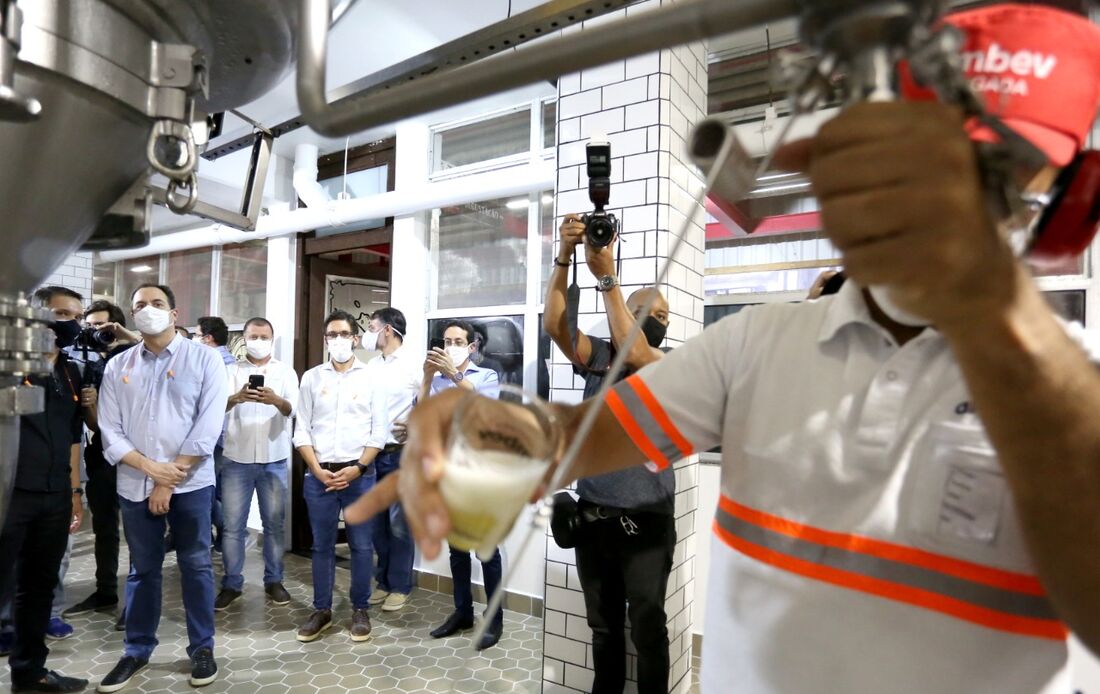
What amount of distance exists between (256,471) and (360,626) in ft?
4.03

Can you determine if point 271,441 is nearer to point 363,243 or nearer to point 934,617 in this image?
point 363,243

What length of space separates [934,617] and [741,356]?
14.3 inches

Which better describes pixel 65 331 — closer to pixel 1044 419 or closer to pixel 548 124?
pixel 548 124

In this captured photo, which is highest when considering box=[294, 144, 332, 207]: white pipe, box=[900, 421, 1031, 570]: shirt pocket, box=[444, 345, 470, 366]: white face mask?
box=[294, 144, 332, 207]: white pipe

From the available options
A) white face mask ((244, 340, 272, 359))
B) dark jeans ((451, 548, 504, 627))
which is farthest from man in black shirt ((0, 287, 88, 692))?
dark jeans ((451, 548, 504, 627))

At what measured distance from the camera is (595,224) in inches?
68.0

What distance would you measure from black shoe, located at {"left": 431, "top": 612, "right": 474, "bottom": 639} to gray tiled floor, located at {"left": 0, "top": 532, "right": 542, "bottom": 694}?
37mm

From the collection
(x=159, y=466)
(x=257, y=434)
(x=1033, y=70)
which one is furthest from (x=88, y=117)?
(x=257, y=434)

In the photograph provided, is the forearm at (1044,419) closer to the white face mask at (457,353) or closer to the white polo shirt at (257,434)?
the white face mask at (457,353)

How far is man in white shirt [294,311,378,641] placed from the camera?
2932 mm

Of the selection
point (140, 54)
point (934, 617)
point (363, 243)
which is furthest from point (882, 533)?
point (363, 243)

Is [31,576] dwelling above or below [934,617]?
below

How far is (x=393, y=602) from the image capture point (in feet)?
10.4

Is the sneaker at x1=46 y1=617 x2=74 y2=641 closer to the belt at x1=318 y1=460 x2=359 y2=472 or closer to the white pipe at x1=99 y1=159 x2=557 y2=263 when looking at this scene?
the belt at x1=318 y1=460 x2=359 y2=472
